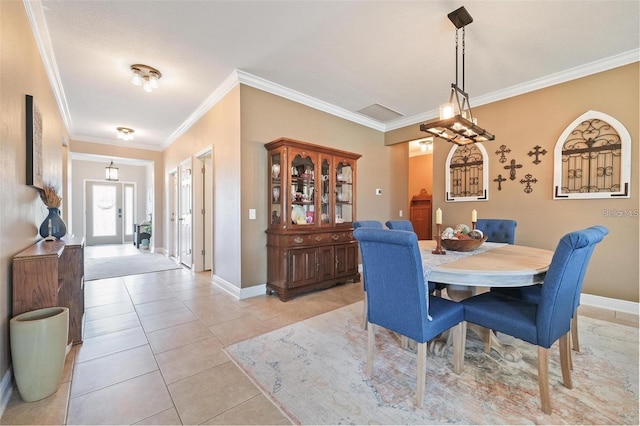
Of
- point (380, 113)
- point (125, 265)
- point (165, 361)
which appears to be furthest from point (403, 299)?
point (125, 265)

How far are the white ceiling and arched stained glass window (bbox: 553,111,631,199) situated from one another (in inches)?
25.5

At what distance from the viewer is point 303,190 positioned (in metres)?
3.66

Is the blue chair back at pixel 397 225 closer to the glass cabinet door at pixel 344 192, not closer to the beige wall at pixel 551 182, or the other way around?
the glass cabinet door at pixel 344 192

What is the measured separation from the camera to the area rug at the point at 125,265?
15.2ft

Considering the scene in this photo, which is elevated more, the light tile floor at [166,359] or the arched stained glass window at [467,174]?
the arched stained glass window at [467,174]

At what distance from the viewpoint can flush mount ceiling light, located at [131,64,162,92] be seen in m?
3.15

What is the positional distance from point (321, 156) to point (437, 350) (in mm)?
2620

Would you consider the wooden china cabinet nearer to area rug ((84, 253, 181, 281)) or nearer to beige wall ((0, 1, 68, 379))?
beige wall ((0, 1, 68, 379))

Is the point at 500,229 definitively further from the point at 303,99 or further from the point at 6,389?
the point at 6,389

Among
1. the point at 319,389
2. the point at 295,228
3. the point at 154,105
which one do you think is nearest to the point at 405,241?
the point at 319,389

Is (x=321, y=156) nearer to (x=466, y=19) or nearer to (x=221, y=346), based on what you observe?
(x=466, y=19)

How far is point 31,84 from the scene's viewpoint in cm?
232

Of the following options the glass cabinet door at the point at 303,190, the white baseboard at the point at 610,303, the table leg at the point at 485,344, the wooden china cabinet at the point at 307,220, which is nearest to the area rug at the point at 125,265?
the wooden china cabinet at the point at 307,220

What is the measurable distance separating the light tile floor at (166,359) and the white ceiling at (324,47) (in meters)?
2.75
